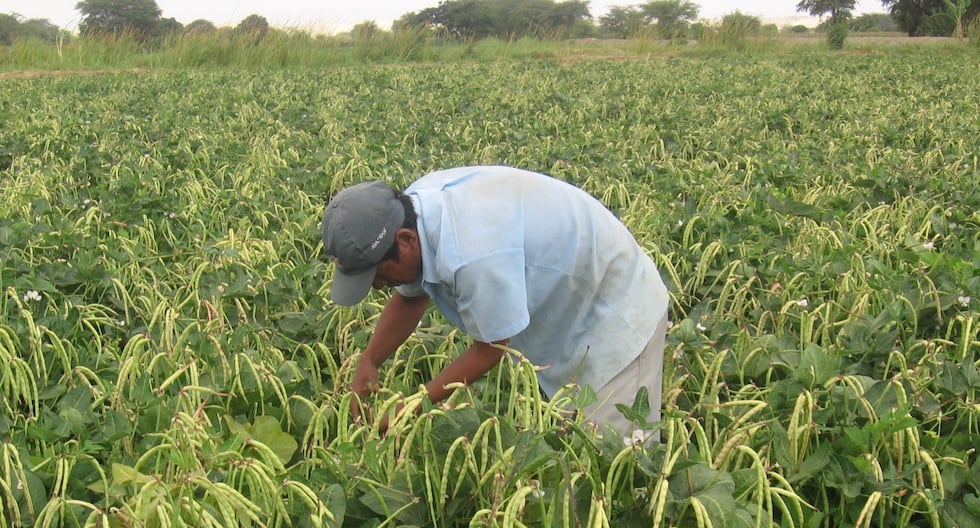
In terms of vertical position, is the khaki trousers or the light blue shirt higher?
the light blue shirt

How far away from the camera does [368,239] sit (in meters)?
1.68

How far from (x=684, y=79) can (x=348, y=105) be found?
430 cm

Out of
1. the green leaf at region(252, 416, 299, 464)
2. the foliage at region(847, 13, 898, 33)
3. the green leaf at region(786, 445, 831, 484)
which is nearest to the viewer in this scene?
the green leaf at region(786, 445, 831, 484)

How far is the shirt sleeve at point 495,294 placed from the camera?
1684 mm

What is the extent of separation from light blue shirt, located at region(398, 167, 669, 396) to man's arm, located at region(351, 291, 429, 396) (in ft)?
0.18

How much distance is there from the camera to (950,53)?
52.3 ft

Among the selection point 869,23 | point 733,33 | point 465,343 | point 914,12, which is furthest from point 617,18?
point 465,343

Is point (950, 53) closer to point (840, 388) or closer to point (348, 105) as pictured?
point (348, 105)

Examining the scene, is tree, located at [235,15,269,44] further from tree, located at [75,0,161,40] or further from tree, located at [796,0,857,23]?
tree, located at [796,0,857,23]

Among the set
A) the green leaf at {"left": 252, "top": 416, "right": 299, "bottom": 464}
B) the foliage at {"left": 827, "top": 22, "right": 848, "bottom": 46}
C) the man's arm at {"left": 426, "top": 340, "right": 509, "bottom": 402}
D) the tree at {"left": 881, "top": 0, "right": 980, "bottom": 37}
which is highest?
the tree at {"left": 881, "top": 0, "right": 980, "bottom": 37}

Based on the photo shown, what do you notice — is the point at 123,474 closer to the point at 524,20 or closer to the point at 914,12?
the point at 914,12

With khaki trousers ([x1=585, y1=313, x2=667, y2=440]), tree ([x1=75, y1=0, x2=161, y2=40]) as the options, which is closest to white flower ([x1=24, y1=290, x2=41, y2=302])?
khaki trousers ([x1=585, y1=313, x2=667, y2=440])

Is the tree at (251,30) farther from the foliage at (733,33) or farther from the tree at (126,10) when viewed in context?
the tree at (126,10)

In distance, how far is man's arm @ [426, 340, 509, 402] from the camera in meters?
1.75
